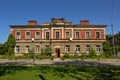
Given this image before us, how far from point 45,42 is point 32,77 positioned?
3363 cm

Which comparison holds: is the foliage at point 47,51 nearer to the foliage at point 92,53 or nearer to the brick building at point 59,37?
the brick building at point 59,37

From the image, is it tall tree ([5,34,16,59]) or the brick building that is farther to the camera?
the brick building

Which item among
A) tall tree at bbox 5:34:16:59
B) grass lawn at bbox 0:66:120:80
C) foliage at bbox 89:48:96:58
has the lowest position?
grass lawn at bbox 0:66:120:80

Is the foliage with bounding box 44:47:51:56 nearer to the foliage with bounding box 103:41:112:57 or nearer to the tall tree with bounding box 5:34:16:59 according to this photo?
the tall tree with bounding box 5:34:16:59

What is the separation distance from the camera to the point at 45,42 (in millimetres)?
45469

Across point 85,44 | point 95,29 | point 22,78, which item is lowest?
point 22,78

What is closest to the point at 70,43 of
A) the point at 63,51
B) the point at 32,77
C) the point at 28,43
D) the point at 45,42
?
the point at 63,51

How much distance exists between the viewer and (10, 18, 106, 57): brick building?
45156 mm

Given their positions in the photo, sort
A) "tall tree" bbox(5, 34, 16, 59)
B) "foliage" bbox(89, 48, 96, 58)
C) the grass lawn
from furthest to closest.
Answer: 1. "tall tree" bbox(5, 34, 16, 59)
2. "foliage" bbox(89, 48, 96, 58)
3. the grass lawn

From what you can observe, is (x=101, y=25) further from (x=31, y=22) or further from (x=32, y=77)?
(x=32, y=77)

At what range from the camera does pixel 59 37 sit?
4544 centimetres

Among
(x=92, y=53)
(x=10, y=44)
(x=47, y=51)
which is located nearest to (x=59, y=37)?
(x=47, y=51)

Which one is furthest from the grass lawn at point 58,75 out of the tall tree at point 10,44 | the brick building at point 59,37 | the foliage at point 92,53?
the tall tree at point 10,44

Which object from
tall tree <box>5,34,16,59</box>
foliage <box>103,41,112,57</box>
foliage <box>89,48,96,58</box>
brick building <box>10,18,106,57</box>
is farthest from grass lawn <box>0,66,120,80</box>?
foliage <box>103,41,112,57</box>
